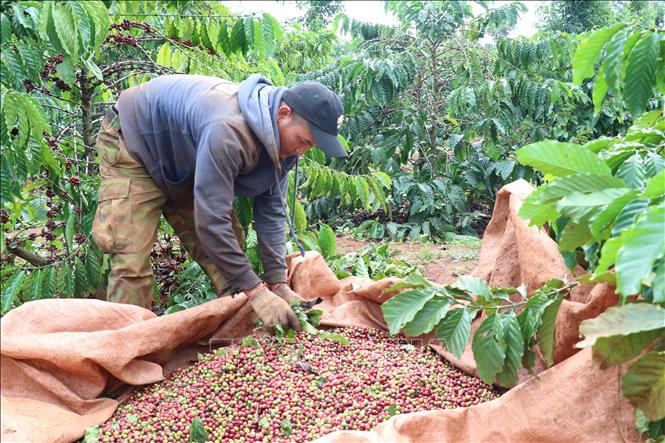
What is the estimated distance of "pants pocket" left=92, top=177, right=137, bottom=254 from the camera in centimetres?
236

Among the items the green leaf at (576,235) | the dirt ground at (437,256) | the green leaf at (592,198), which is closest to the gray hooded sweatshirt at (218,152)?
the green leaf at (576,235)

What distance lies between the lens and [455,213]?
5.91 m

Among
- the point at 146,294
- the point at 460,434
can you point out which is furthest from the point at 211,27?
the point at 460,434

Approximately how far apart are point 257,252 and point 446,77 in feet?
12.9

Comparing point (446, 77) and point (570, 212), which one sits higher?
point (570, 212)

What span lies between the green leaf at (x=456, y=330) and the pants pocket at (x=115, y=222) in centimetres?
128

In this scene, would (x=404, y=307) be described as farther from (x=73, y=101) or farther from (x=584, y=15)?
(x=584, y=15)

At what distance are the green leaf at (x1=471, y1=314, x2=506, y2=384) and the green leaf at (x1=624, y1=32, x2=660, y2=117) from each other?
2.13 ft

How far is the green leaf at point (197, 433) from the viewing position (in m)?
1.67

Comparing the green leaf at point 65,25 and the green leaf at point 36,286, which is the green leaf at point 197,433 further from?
the green leaf at point 65,25

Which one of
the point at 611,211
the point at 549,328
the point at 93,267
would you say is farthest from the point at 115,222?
the point at 611,211

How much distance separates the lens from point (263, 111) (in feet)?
6.87

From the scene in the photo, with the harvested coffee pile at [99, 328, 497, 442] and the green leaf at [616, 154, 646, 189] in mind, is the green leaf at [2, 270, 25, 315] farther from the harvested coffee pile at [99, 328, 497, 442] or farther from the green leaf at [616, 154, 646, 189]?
the green leaf at [616, 154, 646, 189]

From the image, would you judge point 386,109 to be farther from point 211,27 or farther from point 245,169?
point 245,169
